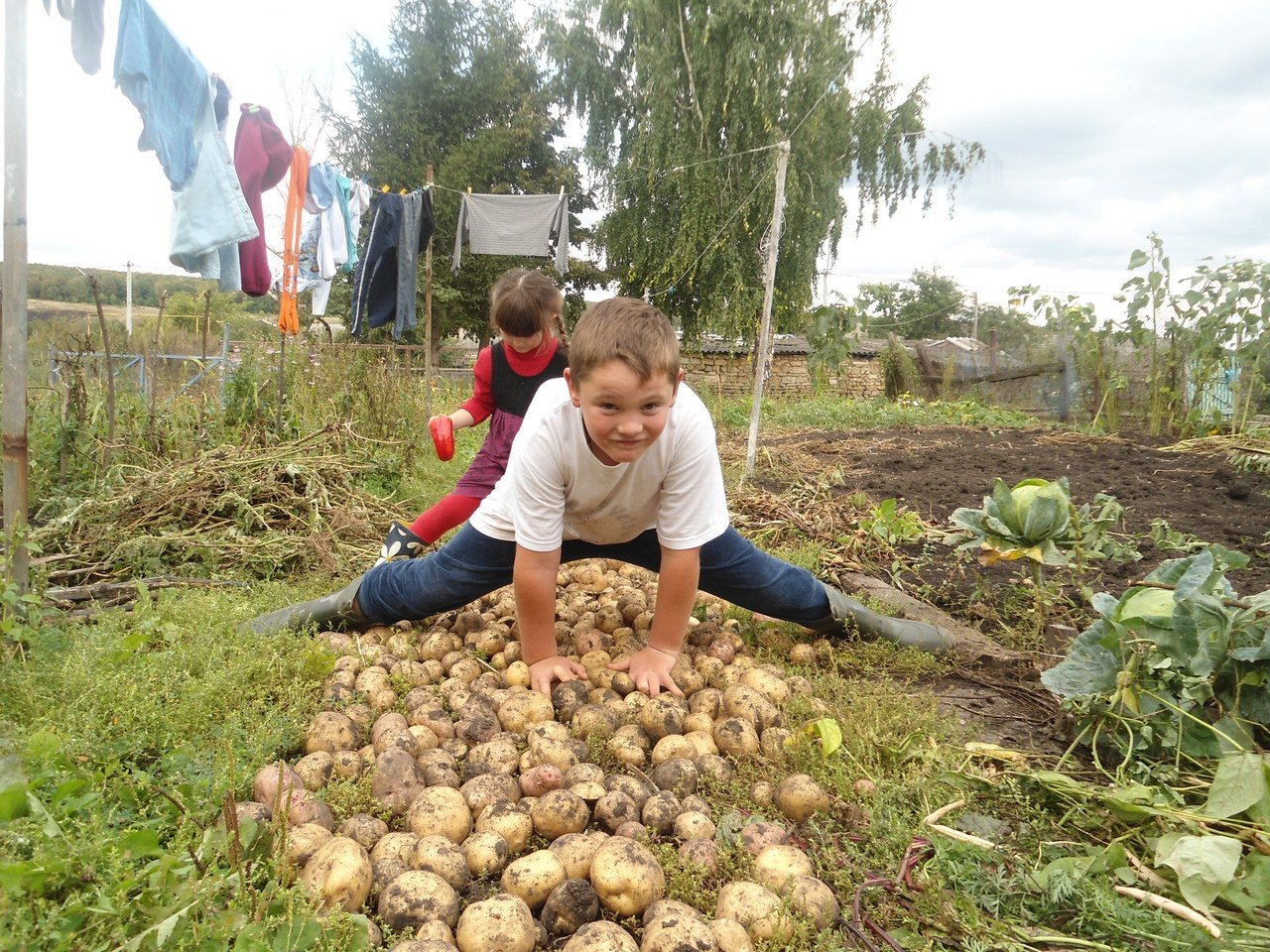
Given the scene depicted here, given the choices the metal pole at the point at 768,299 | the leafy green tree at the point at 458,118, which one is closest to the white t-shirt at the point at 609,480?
the metal pole at the point at 768,299

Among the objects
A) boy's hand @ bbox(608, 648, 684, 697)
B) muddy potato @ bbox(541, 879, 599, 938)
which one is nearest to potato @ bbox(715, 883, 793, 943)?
muddy potato @ bbox(541, 879, 599, 938)

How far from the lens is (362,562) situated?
3.84 metres

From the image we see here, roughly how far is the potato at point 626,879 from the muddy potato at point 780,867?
7.8 inches

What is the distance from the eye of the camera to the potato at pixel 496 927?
1378 millimetres

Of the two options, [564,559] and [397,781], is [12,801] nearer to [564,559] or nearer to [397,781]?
[397,781]

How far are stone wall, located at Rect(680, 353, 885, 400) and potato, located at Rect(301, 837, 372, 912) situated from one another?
49.1 feet

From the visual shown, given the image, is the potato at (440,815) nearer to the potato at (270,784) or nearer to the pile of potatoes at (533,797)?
the pile of potatoes at (533,797)

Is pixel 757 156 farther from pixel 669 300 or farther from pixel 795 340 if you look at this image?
pixel 795 340

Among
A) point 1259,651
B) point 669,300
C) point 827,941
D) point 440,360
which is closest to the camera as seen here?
point 827,941

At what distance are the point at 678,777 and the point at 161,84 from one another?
4.15 m

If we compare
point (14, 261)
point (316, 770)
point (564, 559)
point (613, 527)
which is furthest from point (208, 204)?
point (316, 770)

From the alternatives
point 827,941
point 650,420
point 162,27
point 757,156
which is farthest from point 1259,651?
point 757,156

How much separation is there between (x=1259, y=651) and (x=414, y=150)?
84.2ft

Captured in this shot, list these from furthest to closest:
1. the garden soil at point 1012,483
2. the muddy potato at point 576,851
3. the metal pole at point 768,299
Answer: the metal pole at point 768,299, the garden soil at point 1012,483, the muddy potato at point 576,851
